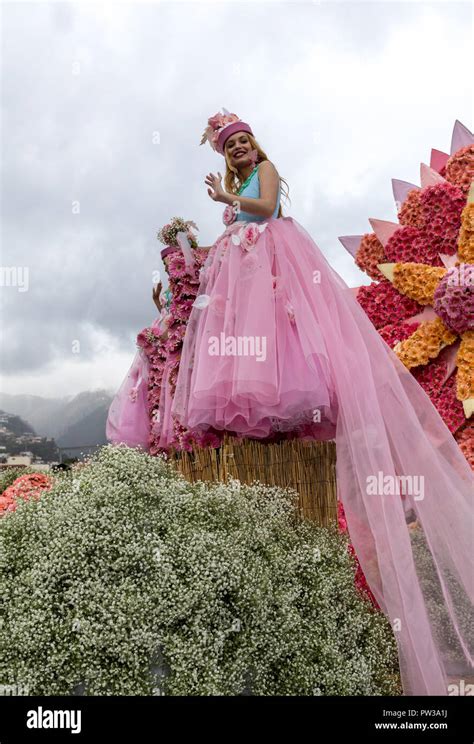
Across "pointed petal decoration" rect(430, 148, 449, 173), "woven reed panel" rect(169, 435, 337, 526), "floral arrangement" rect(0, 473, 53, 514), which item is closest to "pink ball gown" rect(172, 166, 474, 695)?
"woven reed panel" rect(169, 435, 337, 526)

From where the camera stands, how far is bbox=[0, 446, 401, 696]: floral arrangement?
2715 millimetres

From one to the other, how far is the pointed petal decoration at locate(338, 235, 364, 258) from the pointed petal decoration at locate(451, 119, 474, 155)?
2.84ft

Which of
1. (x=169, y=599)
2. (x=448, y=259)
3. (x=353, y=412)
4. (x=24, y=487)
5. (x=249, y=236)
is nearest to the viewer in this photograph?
(x=169, y=599)

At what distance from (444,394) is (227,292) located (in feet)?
4.91

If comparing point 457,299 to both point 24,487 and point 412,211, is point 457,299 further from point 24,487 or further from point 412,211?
point 24,487

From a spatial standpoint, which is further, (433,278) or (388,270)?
(388,270)

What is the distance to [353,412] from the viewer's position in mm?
3648

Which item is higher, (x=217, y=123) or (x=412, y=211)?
(x=217, y=123)

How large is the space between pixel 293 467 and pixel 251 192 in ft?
5.35

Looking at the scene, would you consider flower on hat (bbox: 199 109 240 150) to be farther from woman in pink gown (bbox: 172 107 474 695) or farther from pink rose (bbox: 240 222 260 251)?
pink rose (bbox: 240 222 260 251)

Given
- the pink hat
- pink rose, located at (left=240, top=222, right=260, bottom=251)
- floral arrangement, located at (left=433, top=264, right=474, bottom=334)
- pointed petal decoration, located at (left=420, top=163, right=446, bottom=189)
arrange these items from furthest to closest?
pointed petal decoration, located at (left=420, top=163, right=446, bottom=189) → the pink hat → floral arrangement, located at (left=433, top=264, right=474, bottom=334) → pink rose, located at (left=240, top=222, right=260, bottom=251)

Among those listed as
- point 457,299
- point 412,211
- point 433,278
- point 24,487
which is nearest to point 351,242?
point 412,211

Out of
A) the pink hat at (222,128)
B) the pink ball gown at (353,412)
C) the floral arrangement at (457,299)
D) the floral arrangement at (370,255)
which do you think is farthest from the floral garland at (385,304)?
the pink hat at (222,128)

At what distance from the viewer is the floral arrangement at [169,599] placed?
271cm
